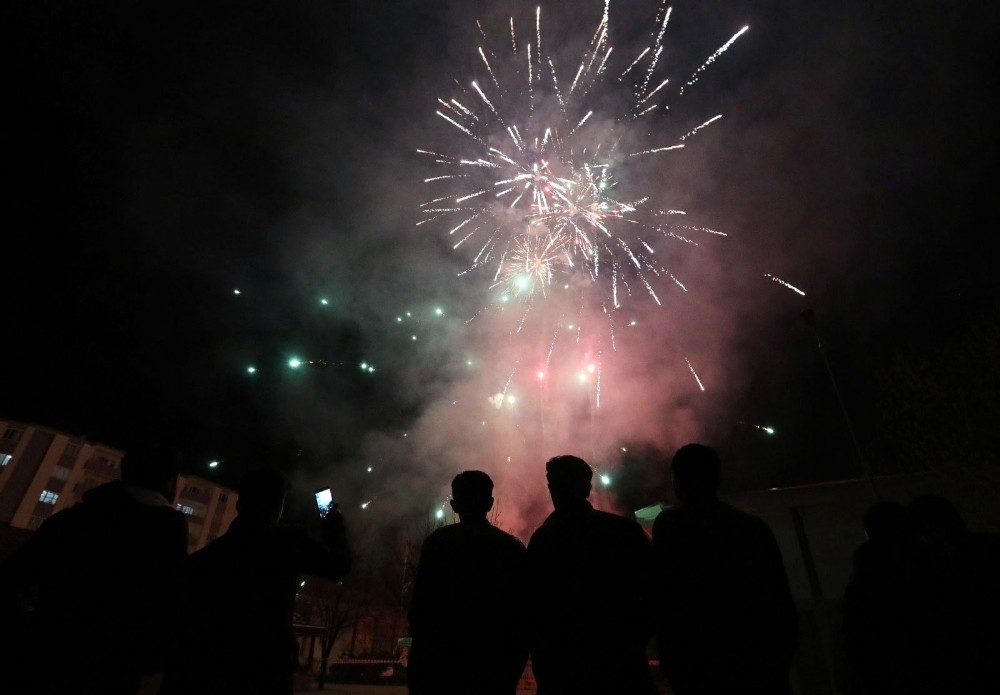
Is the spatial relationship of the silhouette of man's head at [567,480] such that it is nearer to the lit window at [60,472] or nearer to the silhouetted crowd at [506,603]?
the silhouetted crowd at [506,603]

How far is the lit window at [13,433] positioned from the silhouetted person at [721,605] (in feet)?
156

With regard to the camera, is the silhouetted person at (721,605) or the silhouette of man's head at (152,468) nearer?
the silhouetted person at (721,605)

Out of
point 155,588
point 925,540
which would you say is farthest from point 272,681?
point 925,540

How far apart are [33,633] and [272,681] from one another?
113cm

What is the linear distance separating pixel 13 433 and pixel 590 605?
47.7 meters

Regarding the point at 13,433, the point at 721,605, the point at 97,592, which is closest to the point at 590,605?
the point at 721,605

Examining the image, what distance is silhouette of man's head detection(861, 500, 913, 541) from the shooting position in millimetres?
2969

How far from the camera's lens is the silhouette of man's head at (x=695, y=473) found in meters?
2.56

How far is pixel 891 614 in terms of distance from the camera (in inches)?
105

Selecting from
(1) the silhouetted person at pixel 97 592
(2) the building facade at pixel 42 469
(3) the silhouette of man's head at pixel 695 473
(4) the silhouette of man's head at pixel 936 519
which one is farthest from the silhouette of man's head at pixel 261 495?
(2) the building facade at pixel 42 469

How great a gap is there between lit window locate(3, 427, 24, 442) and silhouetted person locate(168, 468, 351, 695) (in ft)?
150

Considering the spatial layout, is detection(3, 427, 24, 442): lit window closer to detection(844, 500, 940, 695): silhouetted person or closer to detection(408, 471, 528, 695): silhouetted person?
detection(408, 471, 528, 695): silhouetted person

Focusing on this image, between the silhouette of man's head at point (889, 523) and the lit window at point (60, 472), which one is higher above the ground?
the lit window at point (60, 472)

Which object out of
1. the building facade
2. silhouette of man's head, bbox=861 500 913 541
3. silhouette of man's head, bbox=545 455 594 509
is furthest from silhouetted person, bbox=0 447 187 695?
the building facade
